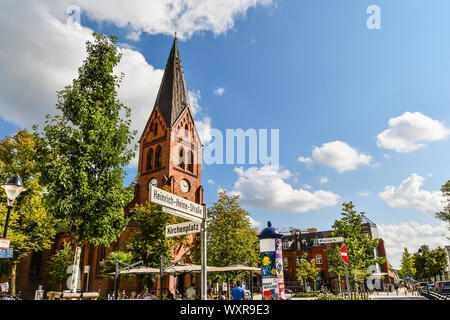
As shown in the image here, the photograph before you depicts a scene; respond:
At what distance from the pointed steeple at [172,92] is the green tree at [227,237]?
55.4ft

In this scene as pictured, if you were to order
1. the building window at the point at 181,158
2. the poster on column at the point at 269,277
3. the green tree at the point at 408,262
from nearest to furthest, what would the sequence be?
the poster on column at the point at 269,277, the building window at the point at 181,158, the green tree at the point at 408,262

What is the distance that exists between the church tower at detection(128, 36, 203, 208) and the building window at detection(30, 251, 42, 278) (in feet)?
70.8

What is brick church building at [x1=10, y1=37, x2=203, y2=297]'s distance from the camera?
37156mm

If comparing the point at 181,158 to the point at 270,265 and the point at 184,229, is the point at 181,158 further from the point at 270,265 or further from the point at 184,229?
the point at 184,229

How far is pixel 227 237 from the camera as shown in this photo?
29172mm

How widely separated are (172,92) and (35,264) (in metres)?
36.0

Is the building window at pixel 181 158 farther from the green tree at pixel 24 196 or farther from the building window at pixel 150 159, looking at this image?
the green tree at pixel 24 196

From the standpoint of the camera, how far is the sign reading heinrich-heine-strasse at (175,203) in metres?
6.18

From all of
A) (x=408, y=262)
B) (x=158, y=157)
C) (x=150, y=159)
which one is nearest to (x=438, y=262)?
(x=408, y=262)

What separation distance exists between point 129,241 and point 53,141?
1813 cm

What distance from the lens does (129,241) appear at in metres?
29.0

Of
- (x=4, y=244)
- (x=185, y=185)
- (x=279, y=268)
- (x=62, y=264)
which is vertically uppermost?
(x=185, y=185)

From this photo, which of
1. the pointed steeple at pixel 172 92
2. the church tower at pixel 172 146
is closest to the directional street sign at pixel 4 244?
the church tower at pixel 172 146
